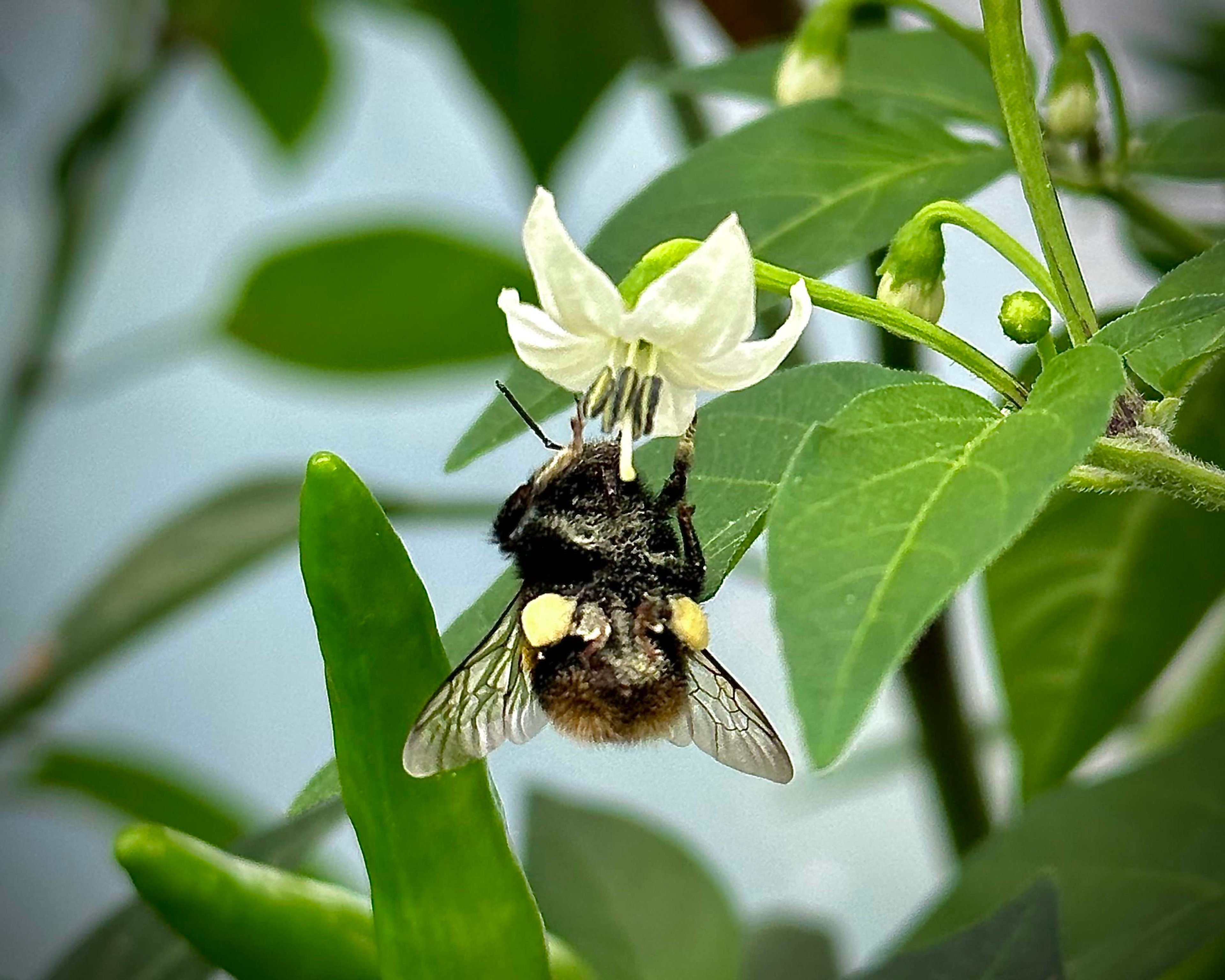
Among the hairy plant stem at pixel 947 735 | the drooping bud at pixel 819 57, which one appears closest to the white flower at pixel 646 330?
the drooping bud at pixel 819 57

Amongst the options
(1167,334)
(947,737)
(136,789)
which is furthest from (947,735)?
(136,789)

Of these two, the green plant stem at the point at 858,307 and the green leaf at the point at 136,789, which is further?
the green leaf at the point at 136,789

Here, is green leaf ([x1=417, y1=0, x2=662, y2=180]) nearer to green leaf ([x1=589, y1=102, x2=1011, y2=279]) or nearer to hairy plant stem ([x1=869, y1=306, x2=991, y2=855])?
hairy plant stem ([x1=869, y1=306, x2=991, y2=855])

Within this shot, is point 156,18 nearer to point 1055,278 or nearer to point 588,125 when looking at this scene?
point 588,125

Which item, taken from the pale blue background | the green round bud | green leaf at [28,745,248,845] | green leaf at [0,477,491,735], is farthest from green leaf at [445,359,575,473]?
the pale blue background

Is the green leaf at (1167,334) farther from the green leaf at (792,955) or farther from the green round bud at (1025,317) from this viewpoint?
the green leaf at (792,955)

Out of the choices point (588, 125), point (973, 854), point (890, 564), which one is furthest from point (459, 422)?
point (890, 564)

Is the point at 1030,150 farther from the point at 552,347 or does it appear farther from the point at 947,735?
the point at 947,735
